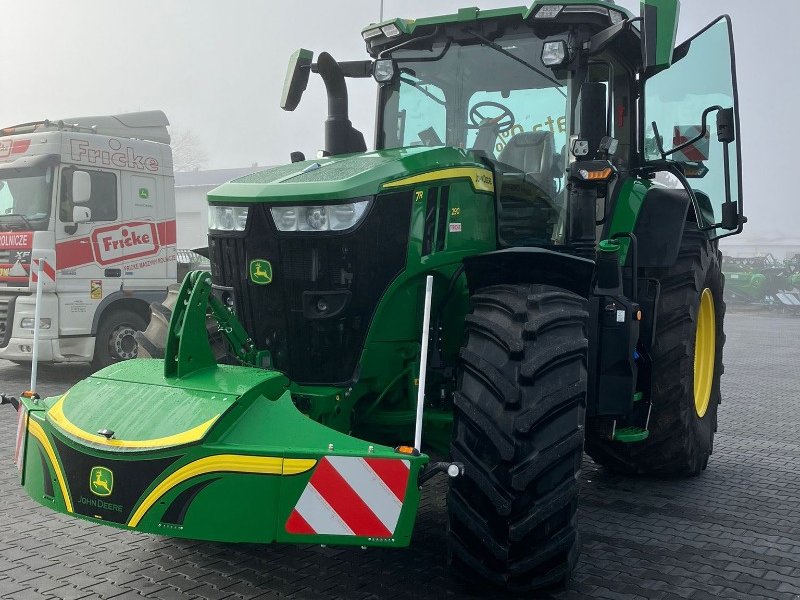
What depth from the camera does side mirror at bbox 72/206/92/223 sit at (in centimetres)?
981

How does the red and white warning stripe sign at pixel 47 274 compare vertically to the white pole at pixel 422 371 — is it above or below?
above

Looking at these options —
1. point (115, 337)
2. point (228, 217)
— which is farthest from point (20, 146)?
point (228, 217)

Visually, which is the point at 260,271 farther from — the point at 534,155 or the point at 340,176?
the point at 534,155

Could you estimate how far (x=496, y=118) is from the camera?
191 inches

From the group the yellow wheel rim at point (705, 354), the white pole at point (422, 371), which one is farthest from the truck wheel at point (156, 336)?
the yellow wheel rim at point (705, 354)

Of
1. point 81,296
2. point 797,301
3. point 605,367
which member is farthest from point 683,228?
point 797,301

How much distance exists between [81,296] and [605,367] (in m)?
7.25

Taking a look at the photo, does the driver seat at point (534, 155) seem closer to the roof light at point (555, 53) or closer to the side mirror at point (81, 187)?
the roof light at point (555, 53)

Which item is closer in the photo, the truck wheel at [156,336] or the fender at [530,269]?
the fender at [530,269]

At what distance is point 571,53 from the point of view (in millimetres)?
4590

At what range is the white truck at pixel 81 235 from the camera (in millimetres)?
9781

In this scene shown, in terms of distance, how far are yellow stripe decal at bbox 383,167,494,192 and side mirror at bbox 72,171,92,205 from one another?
6622mm

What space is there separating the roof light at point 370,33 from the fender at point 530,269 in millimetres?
1831

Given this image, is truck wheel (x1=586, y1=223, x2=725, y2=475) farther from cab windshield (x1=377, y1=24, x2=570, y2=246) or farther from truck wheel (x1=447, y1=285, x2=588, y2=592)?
truck wheel (x1=447, y1=285, x2=588, y2=592)
